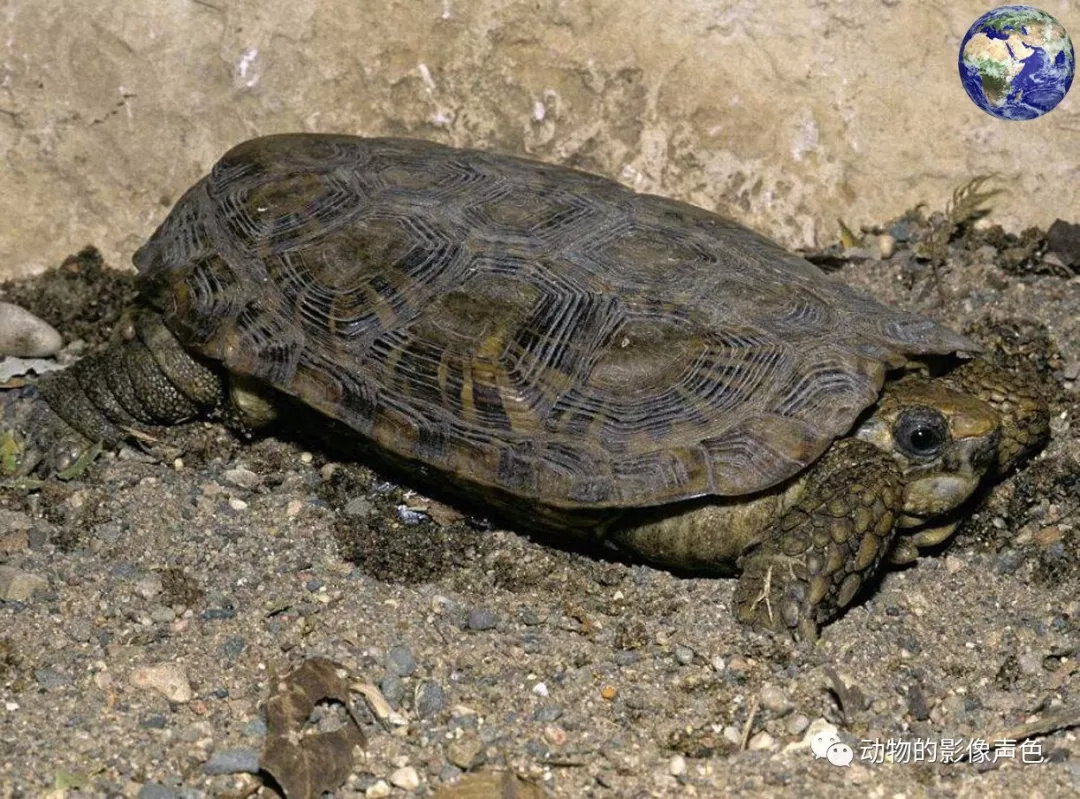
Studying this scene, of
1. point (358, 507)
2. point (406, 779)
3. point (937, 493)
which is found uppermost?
point (937, 493)

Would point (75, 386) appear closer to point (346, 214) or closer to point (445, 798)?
point (346, 214)

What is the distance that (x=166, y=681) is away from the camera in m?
4.55

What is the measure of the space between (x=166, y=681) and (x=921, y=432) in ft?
9.40

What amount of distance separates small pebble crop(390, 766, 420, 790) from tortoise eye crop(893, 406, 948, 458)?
2.18 metres

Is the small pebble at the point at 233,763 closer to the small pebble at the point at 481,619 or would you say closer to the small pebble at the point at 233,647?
the small pebble at the point at 233,647

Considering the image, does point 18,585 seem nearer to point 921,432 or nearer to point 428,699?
point 428,699

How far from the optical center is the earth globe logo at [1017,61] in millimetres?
6055

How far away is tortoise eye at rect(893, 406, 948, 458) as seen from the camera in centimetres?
496

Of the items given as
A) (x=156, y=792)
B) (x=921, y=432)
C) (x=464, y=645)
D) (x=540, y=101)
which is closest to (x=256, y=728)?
(x=156, y=792)

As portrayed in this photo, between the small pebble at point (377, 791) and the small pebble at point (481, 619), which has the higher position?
the small pebble at point (481, 619)

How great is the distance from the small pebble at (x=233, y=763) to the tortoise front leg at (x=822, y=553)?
179cm

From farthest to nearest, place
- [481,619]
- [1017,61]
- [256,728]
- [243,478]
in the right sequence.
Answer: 1. [1017,61]
2. [243,478]
3. [481,619]
4. [256,728]

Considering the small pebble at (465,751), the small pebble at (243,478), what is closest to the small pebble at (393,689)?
the small pebble at (465,751)

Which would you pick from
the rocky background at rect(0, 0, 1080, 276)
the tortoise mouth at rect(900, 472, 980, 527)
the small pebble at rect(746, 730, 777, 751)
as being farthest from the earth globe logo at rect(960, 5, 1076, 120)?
the small pebble at rect(746, 730, 777, 751)
